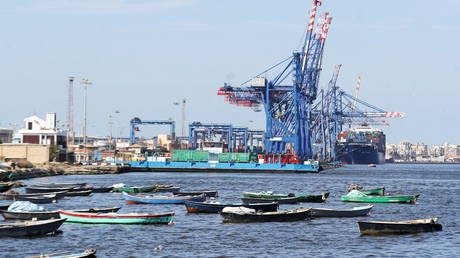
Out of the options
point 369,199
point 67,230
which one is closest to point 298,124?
point 369,199

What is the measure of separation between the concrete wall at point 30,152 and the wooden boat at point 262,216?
9203cm

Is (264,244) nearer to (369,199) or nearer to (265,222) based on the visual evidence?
(265,222)

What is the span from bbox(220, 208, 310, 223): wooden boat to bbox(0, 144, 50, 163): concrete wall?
92032 mm

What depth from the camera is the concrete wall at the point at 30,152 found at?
13625cm

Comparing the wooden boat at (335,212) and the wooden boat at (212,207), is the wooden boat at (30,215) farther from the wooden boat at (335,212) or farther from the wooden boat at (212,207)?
the wooden boat at (335,212)

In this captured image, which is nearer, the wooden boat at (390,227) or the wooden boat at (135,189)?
the wooden boat at (390,227)

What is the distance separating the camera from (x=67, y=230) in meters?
46.6

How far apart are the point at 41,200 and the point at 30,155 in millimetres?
75930

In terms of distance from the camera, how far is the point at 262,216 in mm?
51500

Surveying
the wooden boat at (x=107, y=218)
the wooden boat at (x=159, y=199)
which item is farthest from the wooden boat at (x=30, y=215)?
the wooden boat at (x=159, y=199)

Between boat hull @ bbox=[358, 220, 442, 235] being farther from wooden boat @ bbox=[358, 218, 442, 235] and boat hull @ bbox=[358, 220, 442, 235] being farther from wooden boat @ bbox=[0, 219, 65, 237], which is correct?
wooden boat @ bbox=[0, 219, 65, 237]

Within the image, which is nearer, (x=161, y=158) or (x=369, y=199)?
(x=369, y=199)

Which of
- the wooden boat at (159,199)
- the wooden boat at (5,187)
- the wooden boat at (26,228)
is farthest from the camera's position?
the wooden boat at (5,187)

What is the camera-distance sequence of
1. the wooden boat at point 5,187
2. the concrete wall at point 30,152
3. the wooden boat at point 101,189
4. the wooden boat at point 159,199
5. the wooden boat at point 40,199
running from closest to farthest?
the wooden boat at point 40,199 → the wooden boat at point 159,199 → the wooden boat at point 5,187 → the wooden boat at point 101,189 → the concrete wall at point 30,152
